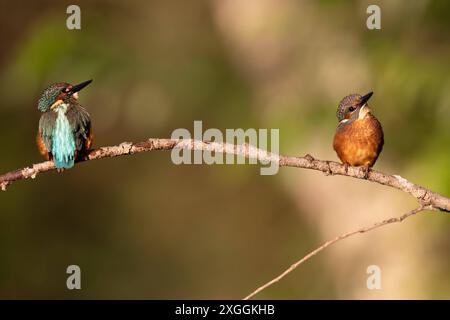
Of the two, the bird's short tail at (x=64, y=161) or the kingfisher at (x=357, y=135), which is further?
the kingfisher at (x=357, y=135)

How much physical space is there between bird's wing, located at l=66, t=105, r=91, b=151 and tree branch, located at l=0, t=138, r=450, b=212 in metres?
0.15

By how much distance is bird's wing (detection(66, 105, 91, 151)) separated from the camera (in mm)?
3287

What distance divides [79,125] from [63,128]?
7 centimetres

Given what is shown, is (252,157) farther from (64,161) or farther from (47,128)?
(47,128)

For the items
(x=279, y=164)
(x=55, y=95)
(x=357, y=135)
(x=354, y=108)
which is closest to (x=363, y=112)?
(x=354, y=108)

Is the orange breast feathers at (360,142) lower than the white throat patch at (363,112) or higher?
lower

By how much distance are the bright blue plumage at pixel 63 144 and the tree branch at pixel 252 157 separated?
60 millimetres

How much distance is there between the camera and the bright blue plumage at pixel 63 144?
320 cm

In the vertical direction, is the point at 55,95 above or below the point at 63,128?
above

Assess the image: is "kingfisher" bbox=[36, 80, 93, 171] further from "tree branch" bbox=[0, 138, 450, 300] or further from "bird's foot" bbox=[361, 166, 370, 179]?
"bird's foot" bbox=[361, 166, 370, 179]

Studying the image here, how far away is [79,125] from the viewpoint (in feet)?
11.2

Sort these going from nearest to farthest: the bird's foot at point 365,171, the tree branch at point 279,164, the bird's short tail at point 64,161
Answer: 1. the tree branch at point 279,164
2. the bird's foot at point 365,171
3. the bird's short tail at point 64,161

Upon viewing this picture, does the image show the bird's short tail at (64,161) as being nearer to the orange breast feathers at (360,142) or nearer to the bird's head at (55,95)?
the bird's head at (55,95)

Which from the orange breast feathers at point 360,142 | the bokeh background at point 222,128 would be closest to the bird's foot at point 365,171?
the orange breast feathers at point 360,142
